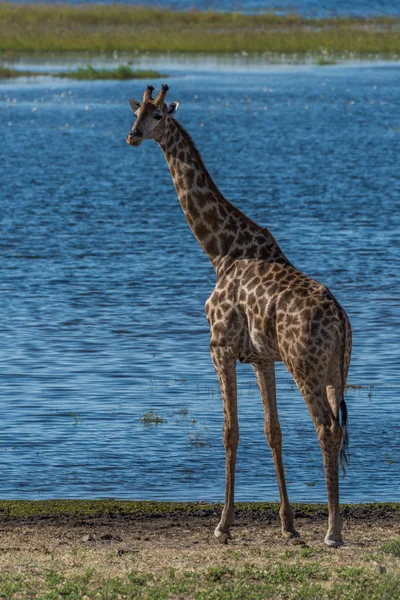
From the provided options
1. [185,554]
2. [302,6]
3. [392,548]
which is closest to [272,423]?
[185,554]

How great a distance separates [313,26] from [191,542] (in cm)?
8248

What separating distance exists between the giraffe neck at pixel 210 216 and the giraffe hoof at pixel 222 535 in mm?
2017

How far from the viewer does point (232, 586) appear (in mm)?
8383

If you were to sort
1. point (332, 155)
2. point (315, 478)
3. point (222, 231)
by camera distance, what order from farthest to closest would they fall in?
point (332, 155) < point (315, 478) < point (222, 231)

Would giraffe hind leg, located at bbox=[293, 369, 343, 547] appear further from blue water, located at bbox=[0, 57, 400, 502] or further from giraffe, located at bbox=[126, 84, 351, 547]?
blue water, located at bbox=[0, 57, 400, 502]

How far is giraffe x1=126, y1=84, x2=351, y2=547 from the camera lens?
30.6 feet

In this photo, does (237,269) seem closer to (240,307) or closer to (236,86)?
(240,307)

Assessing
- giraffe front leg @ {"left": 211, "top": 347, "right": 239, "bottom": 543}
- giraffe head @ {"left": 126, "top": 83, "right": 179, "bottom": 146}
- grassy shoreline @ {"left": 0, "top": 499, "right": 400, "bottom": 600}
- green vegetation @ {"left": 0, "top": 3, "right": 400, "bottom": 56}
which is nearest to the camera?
grassy shoreline @ {"left": 0, "top": 499, "right": 400, "bottom": 600}

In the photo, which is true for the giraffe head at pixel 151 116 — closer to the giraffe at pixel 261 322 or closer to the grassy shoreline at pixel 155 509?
the giraffe at pixel 261 322

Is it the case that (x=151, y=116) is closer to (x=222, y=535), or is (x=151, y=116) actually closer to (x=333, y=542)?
(x=222, y=535)

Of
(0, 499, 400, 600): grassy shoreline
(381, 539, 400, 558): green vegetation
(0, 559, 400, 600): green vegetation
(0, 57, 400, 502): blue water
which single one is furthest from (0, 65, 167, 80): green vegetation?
(0, 559, 400, 600): green vegetation

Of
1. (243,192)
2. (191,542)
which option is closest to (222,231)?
(191,542)

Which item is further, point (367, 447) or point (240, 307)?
point (367, 447)

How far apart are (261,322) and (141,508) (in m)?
2.12
